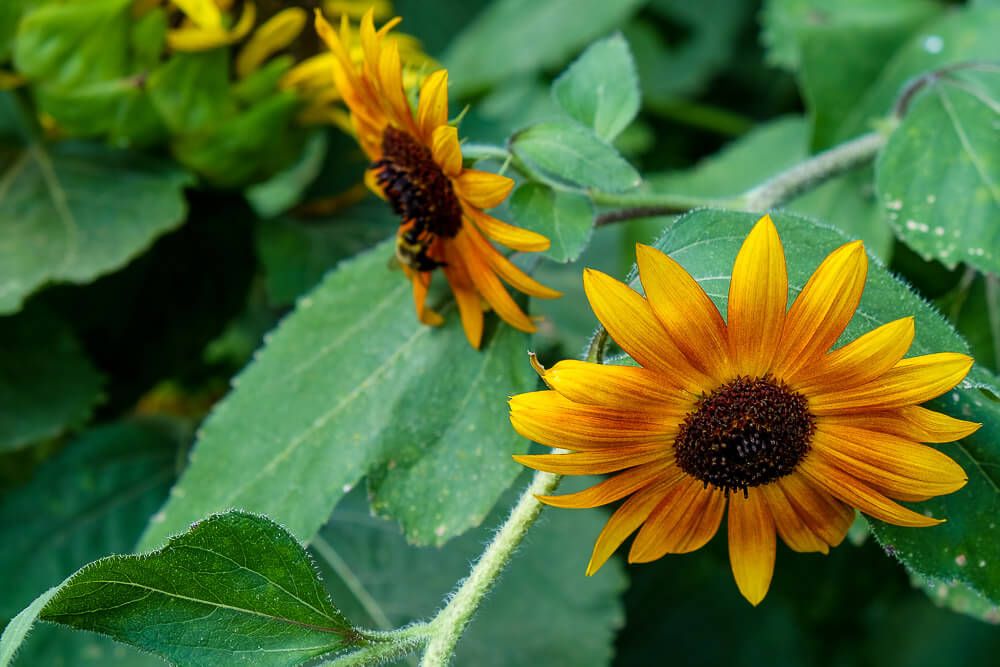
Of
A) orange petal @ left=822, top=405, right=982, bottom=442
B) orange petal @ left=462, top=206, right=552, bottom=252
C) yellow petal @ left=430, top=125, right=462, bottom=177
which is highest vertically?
yellow petal @ left=430, top=125, right=462, bottom=177

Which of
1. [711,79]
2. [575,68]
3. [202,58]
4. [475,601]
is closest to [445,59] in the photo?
[711,79]

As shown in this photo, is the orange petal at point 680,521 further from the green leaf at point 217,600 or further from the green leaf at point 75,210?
the green leaf at point 75,210

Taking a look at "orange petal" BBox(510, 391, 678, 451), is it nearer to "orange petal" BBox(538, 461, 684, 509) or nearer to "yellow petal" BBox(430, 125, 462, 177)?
"orange petal" BBox(538, 461, 684, 509)

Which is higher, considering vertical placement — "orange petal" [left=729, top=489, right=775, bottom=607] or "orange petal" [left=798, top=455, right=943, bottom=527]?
"orange petal" [left=798, top=455, right=943, bottom=527]

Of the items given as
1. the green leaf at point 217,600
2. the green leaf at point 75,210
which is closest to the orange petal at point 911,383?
the green leaf at point 217,600

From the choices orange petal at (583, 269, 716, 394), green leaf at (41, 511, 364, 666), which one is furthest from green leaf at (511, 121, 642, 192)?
green leaf at (41, 511, 364, 666)

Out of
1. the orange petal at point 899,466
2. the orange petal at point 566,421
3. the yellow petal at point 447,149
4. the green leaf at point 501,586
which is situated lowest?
the green leaf at point 501,586
